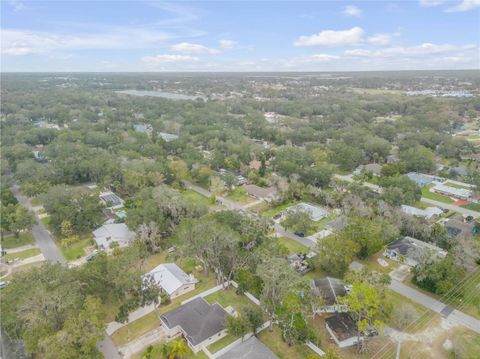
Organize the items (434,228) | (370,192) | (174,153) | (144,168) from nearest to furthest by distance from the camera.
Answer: (434,228) < (370,192) < (144,168) < (174,153)

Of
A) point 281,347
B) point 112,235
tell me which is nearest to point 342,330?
point 281,347

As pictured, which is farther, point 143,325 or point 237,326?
point 143,325

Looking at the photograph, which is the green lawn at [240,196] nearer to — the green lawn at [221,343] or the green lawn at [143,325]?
the green lawn at [143,325]

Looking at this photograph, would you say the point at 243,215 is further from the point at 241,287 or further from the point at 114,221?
the point at 114,221

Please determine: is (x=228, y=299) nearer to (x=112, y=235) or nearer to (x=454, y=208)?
(x=112, y=235)

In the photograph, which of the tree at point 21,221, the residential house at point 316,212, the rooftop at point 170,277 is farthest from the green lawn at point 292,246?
the tree at point 21,221

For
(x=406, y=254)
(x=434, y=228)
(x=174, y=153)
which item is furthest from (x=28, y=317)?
(x=174, y=153)

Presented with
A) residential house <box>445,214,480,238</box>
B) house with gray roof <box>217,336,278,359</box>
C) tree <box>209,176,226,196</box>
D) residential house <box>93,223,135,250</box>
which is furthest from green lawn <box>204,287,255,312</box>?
residential house <box>445,214,480,238</box>
